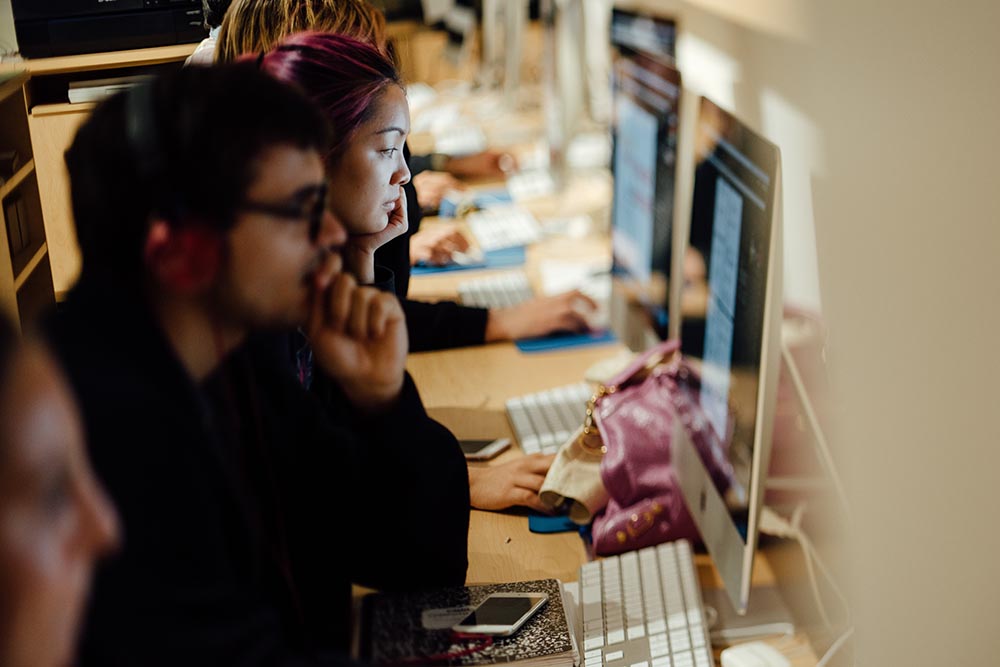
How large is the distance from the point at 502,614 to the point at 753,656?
31 cm

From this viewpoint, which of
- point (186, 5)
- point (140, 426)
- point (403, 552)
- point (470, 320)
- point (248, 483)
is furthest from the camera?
point (470, 320)

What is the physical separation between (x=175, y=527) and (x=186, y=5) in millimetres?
949

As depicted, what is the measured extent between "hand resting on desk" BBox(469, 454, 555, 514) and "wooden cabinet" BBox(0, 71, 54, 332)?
Result: 647mm

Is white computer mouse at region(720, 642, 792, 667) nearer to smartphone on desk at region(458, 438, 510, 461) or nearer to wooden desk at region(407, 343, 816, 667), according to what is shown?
wooden desk at region(407, 343, 816, 667)

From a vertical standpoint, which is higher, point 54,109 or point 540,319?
point 54,109

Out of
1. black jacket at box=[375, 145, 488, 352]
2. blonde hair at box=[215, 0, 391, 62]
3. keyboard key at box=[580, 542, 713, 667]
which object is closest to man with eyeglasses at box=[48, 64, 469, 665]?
keyboard key at box=[580, 542, 713, 667]

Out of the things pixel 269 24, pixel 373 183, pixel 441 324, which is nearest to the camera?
pixel 373 183

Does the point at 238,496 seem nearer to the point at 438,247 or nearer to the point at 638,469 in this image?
the point at 638,469

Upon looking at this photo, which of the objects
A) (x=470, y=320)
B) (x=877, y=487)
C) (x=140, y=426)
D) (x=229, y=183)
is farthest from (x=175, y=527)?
(x=470, y=320)

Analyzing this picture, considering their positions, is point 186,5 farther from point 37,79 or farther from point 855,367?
point 855,367

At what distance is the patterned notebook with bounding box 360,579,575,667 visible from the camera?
103 centimetres

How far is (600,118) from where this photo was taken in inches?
142

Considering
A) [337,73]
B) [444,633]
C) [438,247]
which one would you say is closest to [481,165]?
[438,247]

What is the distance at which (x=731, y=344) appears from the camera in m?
1.22
